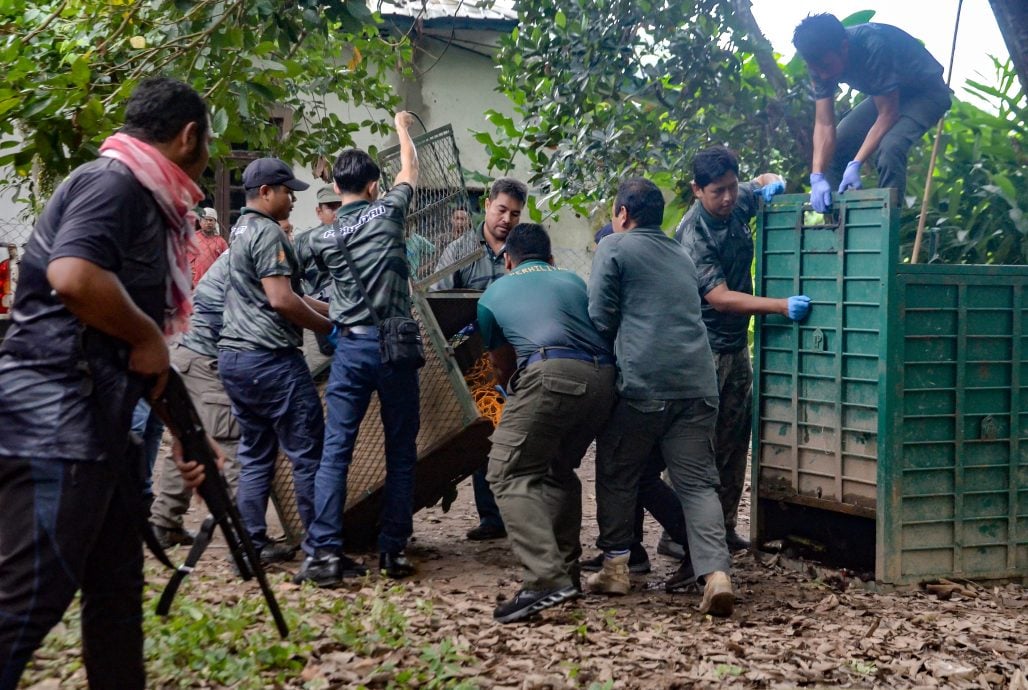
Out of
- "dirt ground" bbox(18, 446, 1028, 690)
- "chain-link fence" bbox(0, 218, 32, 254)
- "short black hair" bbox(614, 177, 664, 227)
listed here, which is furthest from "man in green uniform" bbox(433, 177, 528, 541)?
"chain-link fence" bbox(0, 218, 32, 254)

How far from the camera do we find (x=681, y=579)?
580cm

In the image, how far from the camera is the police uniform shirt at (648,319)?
17.8 feet

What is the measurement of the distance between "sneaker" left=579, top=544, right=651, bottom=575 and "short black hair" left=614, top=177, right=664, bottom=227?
1.84m

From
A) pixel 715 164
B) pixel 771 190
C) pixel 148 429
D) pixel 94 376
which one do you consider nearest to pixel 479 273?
pixel 715 164

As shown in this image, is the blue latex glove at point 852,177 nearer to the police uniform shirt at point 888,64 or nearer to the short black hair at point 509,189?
the police uniform shirt at point 888,64

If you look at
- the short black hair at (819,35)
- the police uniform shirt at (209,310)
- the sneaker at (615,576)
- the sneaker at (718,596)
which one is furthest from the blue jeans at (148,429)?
the short black hair at (819,35)

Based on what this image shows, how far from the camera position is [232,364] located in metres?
5.95

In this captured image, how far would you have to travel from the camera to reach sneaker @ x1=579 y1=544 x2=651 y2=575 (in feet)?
20.6

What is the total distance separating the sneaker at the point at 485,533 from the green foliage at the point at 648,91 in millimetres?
2526

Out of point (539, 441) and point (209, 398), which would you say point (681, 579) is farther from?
point (209, 398)

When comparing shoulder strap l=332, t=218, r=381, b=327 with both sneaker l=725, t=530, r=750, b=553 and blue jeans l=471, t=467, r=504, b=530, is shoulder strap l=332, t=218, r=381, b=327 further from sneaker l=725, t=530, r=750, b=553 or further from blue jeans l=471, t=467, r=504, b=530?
sneaker l=725, t=530, r=750, b=553

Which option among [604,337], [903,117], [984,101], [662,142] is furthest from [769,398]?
[984,101]

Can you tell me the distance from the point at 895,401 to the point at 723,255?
1.21 meters

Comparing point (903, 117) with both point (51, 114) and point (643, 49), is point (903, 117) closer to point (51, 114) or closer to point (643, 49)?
point (643, 49)
